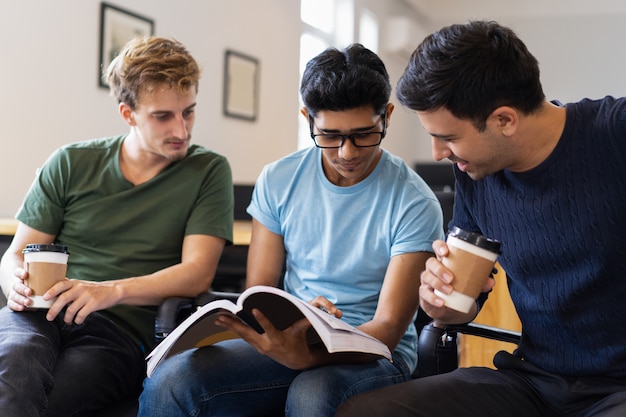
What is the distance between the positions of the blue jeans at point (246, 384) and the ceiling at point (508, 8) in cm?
770

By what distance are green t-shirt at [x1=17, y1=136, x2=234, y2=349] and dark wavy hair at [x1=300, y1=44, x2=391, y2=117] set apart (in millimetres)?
468

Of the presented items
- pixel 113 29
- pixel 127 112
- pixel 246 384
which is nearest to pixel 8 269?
pixel 127 112

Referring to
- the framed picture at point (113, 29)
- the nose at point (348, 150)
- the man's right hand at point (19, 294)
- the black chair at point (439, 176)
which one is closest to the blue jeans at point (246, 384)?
the man's right hand at point (19, 294)

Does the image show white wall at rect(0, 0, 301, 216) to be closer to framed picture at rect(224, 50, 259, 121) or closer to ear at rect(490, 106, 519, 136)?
framed picture at rect(224, 50, 259, 121)

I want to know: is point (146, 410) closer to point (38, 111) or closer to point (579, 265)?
point (579, 265)

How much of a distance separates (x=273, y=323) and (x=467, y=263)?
1.38 feet

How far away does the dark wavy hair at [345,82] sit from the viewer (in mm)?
1681

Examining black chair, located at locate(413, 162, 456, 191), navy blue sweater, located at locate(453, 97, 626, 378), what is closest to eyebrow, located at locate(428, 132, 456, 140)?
navy blue sweater, located at locate(453, 97, 626, 378)

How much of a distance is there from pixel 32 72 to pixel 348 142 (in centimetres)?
253

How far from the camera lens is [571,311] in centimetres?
147

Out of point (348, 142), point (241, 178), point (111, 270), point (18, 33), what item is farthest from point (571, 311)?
point (241, 178)

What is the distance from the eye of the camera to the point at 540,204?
4.88ft

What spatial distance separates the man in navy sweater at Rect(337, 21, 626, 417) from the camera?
1420 mm

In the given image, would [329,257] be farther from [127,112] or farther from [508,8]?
[508,8]
